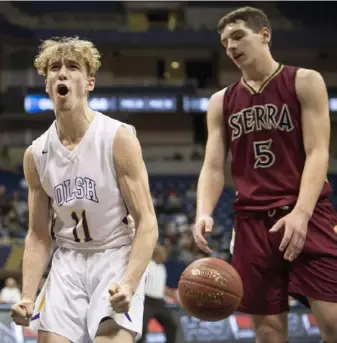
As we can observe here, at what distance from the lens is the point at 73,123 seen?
10.1 feet

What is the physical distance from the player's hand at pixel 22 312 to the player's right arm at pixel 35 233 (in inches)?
5.3

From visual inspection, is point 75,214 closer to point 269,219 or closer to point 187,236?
point 269,219

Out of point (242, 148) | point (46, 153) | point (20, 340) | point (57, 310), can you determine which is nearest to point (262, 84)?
point (242, 148)

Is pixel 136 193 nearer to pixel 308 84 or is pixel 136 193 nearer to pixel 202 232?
pixel 202 232

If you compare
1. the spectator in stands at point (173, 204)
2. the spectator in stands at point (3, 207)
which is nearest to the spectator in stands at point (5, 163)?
the spectator in stands at point (3, 207)

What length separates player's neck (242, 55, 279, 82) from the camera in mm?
3479

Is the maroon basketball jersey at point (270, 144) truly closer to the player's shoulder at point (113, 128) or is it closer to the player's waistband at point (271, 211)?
the player's waistband at point (271, 211)

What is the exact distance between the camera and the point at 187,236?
541 inches

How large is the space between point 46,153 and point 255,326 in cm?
129

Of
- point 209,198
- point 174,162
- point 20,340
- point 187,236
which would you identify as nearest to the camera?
point 209,198

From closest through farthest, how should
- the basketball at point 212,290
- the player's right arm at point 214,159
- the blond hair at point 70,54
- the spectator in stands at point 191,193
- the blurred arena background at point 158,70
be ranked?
the blond hair at point 70,54
the basketball at point 212,290
the player's right arm at point 214,159
the spectator in stands at point 191,193
the blurred arena background at point 158,70

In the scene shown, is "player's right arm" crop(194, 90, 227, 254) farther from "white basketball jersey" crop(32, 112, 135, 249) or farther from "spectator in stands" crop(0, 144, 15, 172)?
"spectator in stands" crop(0, 144, 15, 172)

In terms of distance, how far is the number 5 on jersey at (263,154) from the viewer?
342 centimetres

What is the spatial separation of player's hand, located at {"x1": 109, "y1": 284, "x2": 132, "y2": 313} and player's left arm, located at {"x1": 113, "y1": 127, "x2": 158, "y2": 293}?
0.79 feet
